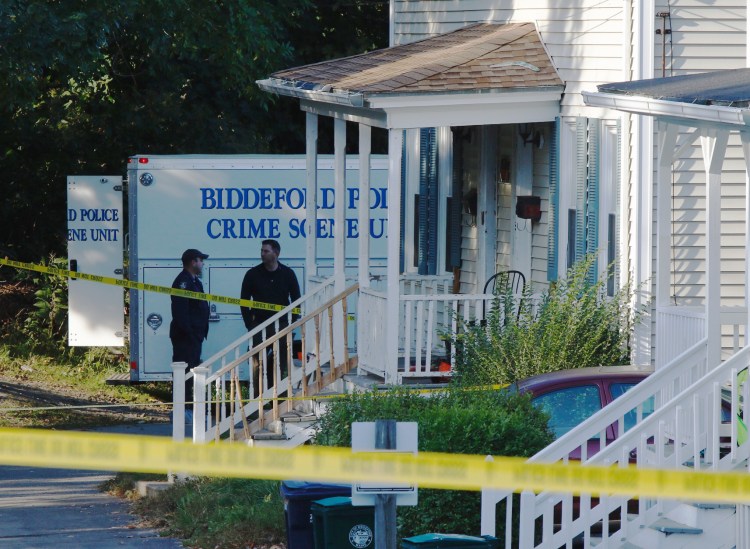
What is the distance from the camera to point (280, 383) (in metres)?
12.9

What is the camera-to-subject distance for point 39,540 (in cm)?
1033

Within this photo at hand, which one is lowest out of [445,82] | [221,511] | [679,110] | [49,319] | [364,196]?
[221,511]

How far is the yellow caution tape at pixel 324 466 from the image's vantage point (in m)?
5.53

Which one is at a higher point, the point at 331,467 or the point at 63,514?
the point at 331,467

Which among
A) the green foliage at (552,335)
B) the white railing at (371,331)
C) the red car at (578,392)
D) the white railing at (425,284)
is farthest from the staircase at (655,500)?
the white railing at (425,284)

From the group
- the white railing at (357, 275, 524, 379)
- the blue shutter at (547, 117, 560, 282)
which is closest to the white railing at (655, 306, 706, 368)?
the white railing at (357, 275, 524, 379)

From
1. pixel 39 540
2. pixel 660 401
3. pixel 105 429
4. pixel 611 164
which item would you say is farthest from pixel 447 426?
pixel 105 429

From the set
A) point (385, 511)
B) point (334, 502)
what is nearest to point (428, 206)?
point (334, 502)

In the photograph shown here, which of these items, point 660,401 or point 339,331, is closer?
point 660,401

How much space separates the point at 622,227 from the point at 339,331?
2.97m

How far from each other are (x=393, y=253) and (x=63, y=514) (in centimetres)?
359

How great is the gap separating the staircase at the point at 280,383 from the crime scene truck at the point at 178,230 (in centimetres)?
246

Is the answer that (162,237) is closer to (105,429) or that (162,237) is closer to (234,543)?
(105,429)

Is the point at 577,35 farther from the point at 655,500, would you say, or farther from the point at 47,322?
the point at 47,322
